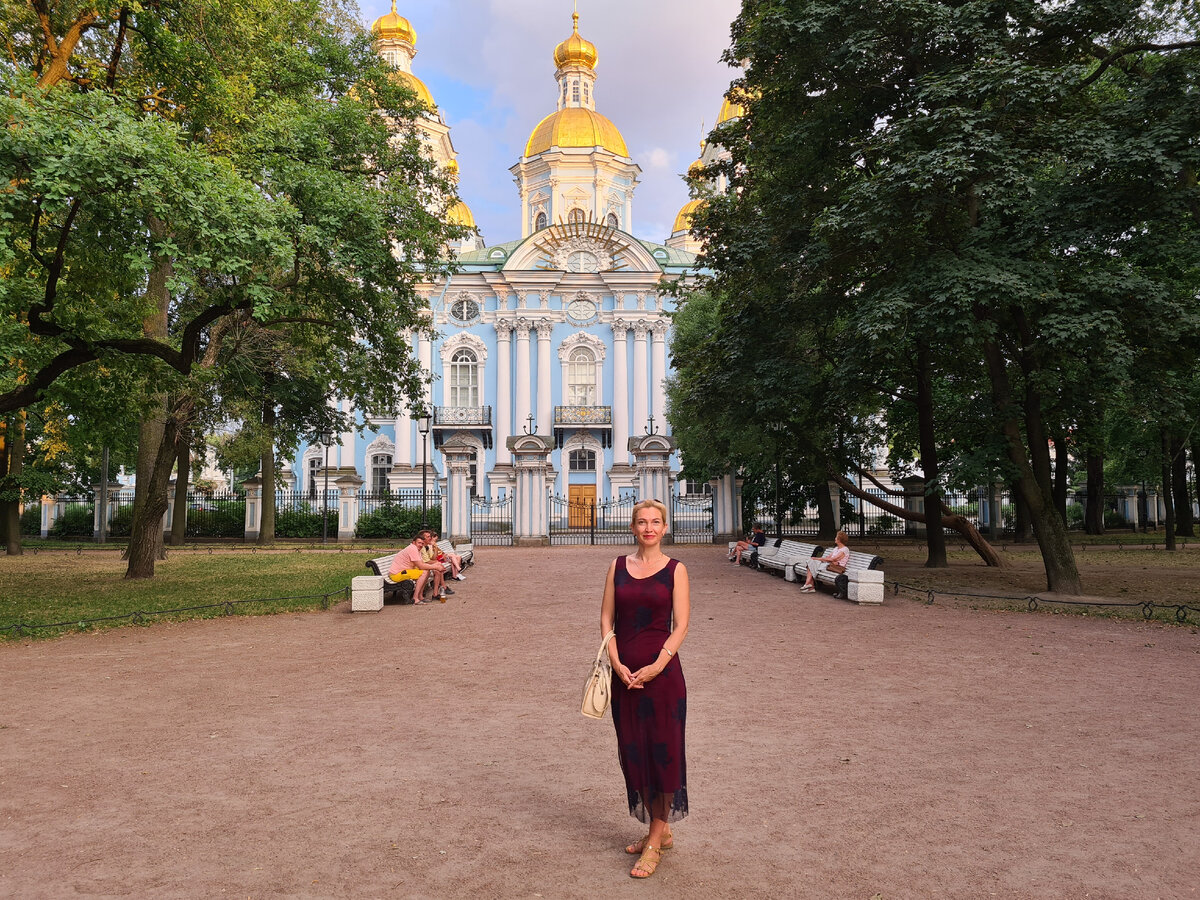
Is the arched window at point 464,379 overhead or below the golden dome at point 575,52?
below

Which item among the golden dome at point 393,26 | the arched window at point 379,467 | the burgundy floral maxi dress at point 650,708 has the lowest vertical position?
the burgundy floral maxi dress at point 650,708

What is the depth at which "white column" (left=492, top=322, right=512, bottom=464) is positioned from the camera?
43.0m

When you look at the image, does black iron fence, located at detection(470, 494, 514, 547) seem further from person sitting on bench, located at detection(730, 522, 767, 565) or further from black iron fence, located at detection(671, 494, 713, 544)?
person sitting on bench, located at detection(730, 522, 767, 565)

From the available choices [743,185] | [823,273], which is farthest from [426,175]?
[823,273]

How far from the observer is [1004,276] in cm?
1127

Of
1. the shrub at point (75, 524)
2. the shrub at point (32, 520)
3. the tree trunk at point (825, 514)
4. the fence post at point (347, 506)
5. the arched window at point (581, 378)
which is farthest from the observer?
the arched window at point (581, 378)

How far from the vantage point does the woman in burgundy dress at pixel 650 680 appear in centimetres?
391

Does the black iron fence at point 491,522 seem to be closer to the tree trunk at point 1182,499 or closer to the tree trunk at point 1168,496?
the tree trunk at point 1168,496

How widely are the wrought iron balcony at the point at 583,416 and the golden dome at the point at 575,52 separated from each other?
75.9 feet

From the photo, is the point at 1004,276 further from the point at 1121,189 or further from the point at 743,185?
the point at 743,185

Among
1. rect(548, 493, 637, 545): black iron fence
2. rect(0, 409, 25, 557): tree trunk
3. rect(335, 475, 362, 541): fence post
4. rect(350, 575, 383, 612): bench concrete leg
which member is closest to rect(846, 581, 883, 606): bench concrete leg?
rect(350, 575, 383, 612): bench concrete leg

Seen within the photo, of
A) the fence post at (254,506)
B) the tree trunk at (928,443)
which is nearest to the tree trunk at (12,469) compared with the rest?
the fence post at (254,506)

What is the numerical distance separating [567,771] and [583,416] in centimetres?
3746

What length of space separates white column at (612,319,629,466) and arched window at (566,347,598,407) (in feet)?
3.60
